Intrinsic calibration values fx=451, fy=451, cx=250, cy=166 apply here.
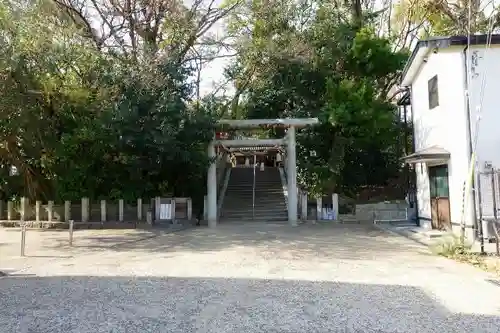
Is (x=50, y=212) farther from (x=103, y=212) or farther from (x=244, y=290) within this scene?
(x=244, y=290)

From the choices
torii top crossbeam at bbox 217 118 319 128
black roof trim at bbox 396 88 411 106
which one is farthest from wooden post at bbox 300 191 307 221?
black roof trim at bbox 396 88 411 106

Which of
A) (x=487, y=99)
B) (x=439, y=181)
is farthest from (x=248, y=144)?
(x=487, y=99)

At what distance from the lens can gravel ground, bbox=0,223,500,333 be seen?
16.5ft

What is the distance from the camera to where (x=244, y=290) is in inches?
262

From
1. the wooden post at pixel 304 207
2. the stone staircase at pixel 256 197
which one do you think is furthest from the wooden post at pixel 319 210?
the stone staircase at pixel 256 197

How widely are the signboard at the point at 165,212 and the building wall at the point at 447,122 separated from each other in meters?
8.98

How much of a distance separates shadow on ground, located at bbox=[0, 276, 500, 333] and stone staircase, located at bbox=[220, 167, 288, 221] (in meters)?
12.2

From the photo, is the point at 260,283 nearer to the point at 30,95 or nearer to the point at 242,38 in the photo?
the point at 30,95

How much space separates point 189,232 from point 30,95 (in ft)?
22.9

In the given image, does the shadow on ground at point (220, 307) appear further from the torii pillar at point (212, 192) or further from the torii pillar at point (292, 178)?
the torii pillar at point (292, 178)

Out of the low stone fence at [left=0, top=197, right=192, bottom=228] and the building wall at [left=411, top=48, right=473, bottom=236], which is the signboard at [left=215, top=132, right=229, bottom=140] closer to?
the low stone fence at [left=0, top=197, right=192, bottom=228]

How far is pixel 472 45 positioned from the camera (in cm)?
1122

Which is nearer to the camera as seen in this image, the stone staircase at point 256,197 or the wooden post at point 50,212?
the wooden post at point 50,212

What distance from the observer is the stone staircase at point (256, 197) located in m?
19.6
